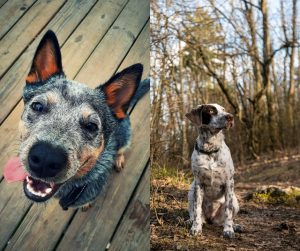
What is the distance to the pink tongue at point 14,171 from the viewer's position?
2.99 metres

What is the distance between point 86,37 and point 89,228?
1.38 meters

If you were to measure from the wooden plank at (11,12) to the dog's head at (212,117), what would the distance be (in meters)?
1.58

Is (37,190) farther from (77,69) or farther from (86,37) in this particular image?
(86,37)

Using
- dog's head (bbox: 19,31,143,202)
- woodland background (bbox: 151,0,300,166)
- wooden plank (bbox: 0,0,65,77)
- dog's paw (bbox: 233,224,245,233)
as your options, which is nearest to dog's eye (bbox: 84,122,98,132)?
dog's head (bbox: 19,31,143,202)

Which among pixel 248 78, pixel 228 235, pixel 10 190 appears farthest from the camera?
pixel 248 78

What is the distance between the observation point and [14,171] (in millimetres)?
3006

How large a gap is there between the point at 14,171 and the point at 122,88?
3.09 feet

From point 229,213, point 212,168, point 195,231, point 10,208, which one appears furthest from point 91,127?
point 229,213

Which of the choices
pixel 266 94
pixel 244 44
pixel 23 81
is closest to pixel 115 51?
pixel 23 81

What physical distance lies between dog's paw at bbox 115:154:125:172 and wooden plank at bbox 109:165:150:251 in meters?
0.17

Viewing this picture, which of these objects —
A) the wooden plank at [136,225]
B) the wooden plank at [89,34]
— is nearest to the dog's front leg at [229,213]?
the wooden plank at [136,225]

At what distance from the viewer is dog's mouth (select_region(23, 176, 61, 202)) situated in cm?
297

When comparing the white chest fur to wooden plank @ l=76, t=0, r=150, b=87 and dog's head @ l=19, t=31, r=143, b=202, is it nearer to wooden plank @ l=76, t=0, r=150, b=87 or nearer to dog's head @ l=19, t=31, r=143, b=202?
dog's head @ l=19, t=31, r=143, b=202

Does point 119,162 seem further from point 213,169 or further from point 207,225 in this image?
point 207,225
